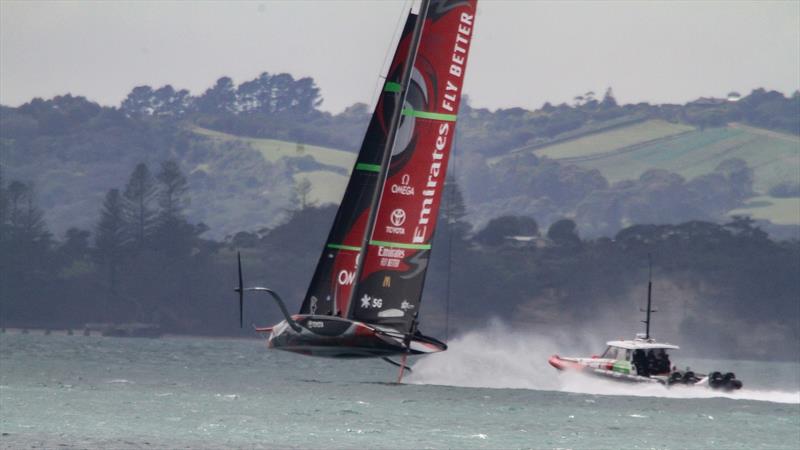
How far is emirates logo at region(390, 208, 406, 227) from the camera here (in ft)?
168

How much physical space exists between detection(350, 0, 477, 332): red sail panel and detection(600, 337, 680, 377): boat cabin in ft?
79.0

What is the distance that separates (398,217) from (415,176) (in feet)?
4.43

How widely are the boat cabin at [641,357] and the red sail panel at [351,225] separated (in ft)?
74.9

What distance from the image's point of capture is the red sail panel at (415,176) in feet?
167

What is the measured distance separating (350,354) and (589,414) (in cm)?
1962

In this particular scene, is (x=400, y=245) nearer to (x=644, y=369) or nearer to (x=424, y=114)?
(x=424, y=114)

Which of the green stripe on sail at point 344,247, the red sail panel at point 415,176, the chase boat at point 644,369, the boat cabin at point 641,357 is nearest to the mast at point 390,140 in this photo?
the red sail panel at point 415,176

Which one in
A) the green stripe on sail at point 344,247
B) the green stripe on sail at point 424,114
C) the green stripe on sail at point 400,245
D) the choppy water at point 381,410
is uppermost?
the green stripe on sail at point 424,114

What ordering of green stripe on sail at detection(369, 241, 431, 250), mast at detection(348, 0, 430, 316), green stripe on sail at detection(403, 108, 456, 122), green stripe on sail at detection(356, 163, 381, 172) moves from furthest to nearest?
green stripe on sail at detection(356, 163, 381, 172) < green stripe on sail at detection(403, 108, 456, 122) < green stripe on sail at detection(369, 241, 431, 250) < mast at detection(348, 0, 430, 316)

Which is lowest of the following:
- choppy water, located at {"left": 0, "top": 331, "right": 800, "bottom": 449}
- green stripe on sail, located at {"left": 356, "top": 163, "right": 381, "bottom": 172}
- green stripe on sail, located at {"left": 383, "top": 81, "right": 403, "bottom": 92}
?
choppy water, located at {"left": 0, "top": 331, "right": 800, "bottom": 449}

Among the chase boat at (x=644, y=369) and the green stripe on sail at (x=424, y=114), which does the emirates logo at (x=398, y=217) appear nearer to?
the green stripe on sail at (x=424, y=114)

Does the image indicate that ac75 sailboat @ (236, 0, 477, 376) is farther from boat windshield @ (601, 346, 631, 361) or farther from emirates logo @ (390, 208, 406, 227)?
boat windshield @ (601, 346, 631, 361)

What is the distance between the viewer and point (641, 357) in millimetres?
73812

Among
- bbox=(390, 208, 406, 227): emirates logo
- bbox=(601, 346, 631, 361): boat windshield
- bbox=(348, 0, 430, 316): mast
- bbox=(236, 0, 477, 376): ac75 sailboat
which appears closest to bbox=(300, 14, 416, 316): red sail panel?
bbox=(236, 0, 477, 376): ac75 sailboat
